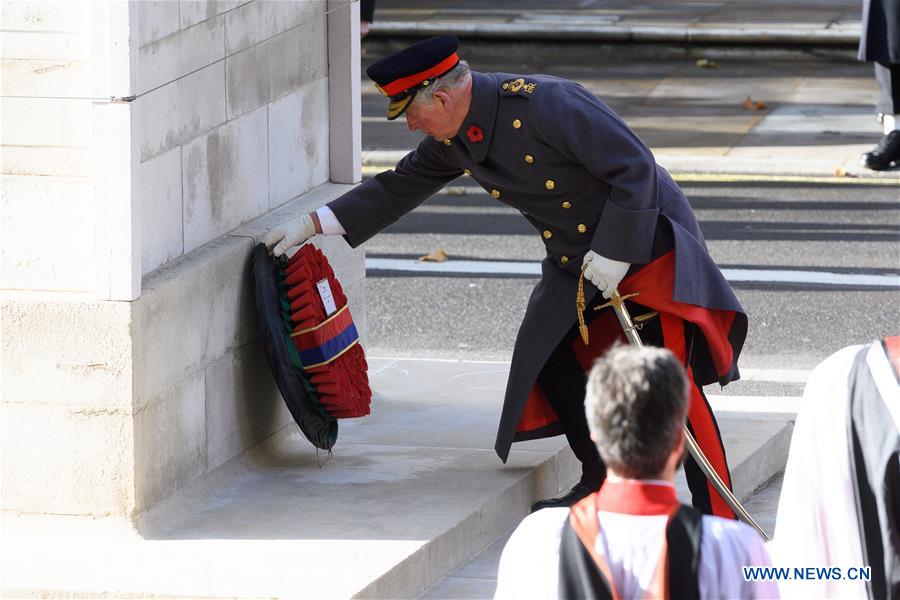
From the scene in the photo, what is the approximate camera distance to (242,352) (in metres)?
5.41

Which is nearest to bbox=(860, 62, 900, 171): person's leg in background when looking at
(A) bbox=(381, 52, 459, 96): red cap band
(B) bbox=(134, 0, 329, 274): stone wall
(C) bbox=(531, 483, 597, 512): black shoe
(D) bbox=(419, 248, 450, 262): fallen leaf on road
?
(D) bbox=(419, 248, 450, 262): fallen leaf on road

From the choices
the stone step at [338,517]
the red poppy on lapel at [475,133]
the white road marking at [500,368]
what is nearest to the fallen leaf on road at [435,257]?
the white road marking at [500,368]

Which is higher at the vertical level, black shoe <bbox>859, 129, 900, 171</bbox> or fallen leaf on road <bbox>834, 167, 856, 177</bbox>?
black shoe <bbox>859, 129, 900, 171</bbox>

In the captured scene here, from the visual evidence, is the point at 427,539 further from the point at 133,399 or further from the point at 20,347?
the point at 20,347

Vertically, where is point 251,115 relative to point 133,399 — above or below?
above

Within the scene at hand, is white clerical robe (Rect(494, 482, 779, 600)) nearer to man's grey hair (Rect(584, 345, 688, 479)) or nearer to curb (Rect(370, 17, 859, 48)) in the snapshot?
man's grey hair (Rect(584, 345, 688, 479))

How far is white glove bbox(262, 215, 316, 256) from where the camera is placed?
546 centimetres

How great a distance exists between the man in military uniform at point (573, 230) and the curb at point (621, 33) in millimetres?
11387

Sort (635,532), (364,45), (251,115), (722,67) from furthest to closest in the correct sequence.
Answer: (364,45), (722,67), (251,115), (635,532)

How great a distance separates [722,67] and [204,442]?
11.6 meters

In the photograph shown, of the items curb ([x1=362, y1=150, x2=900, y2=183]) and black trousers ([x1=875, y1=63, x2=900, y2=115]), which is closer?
black trousers ([x1=875, y1=63, x2=900, y2=115])

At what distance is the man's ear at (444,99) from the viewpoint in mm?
5121

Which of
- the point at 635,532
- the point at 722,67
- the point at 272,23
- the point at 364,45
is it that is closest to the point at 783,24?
the point at 722,67

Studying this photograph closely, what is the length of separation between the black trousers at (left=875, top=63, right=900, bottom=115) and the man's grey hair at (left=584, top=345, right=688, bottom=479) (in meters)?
9.11
